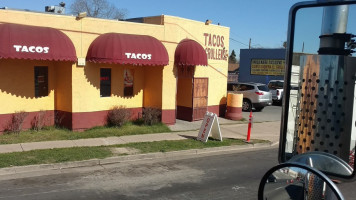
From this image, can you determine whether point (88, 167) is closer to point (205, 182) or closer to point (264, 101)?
point (205, 182)

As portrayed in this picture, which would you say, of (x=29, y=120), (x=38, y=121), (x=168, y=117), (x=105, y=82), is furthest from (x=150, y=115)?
(x=29, y=120)

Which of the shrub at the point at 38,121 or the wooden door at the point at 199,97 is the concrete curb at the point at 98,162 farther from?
the wooden door at the point at 199,97

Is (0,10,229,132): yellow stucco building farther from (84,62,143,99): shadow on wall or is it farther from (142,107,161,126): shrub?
(142,107,161,126): shrub

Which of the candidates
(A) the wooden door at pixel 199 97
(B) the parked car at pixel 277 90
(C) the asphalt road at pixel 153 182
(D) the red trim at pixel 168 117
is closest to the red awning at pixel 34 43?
(C) the asphalt road at pixel 153 182

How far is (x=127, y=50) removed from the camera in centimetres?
1244

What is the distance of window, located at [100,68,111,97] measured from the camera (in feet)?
43.6

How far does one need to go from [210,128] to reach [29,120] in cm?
632

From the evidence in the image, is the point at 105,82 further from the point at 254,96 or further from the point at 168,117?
the point at 254,96

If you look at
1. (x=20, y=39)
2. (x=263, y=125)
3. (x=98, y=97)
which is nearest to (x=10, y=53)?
(x=20, y=39)

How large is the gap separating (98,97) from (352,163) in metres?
11.9

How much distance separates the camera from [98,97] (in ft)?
43.2

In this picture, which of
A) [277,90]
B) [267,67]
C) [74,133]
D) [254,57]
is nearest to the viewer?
[74,133]

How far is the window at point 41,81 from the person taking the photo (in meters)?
12.3

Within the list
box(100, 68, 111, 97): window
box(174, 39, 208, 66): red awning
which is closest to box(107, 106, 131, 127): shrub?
box(100, 68, 111, 97): window
